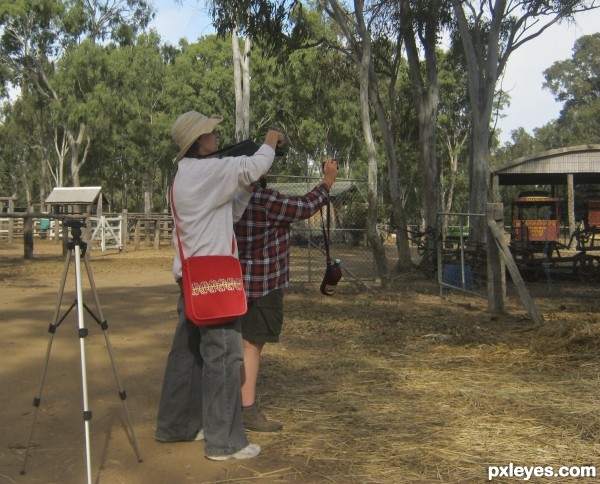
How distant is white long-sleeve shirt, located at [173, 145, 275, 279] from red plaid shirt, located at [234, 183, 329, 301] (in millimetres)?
428

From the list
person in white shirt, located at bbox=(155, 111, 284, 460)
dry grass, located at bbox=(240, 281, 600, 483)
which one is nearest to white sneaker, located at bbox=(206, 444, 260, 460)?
person in white shirt, located at bbox=(155, 111, 284, 460)

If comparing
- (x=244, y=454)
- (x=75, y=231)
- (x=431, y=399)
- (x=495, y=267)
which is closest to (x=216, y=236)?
(x=75, y=231)

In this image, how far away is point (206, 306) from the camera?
3938 millimetres

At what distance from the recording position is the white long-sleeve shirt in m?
4.02

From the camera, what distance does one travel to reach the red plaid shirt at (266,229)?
4492 mm

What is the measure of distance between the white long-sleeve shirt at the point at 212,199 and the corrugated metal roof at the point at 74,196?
23.3 m

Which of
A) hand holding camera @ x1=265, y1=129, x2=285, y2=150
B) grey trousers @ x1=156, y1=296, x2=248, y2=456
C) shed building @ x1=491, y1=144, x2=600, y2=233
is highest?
shed building @ x1=491, y1=144, x2=600, y2=233

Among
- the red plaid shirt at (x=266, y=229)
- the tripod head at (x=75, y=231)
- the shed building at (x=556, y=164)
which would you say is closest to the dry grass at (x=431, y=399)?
the red plaid shirt at (x=266, y=229)

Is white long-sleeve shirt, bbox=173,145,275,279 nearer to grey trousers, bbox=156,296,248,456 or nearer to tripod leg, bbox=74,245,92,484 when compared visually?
grey trousers, bbox=156,296,248,456

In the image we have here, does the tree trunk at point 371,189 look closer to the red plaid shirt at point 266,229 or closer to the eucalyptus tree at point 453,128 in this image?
the red plaid shirt at point 266,229

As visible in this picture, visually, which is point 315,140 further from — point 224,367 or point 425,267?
point 224,367

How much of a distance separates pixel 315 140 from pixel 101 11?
14144mm

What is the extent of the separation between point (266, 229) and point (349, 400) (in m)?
1.47

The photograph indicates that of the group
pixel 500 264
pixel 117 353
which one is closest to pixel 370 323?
pixel 500 264
